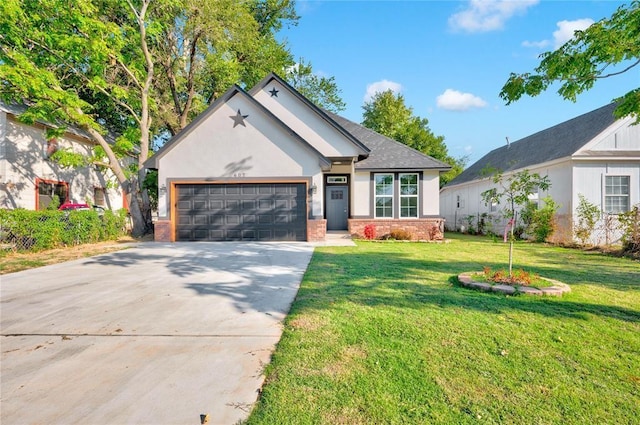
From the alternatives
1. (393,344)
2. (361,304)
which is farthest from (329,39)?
(393,344)

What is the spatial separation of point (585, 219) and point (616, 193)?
2181mm

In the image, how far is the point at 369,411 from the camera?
2201 millimetres

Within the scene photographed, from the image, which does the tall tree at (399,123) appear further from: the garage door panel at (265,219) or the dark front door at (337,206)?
the garage door panel at (265,219)

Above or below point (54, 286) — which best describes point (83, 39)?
above

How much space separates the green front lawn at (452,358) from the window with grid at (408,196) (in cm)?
905

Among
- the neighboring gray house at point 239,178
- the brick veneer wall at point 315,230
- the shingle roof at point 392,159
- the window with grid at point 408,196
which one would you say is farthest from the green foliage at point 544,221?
the neighboring gray house at point 239,178

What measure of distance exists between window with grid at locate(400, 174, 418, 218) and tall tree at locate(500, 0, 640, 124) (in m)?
8.76

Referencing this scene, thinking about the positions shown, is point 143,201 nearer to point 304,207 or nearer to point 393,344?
point 304,207

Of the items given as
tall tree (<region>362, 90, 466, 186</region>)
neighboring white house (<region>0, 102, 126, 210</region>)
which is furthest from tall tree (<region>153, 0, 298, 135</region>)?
tall tree (<region>362, 90, 466, 186</region>)

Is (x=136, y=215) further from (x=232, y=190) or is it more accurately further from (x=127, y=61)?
(x=127, y=61)

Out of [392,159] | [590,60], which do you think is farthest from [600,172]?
[590,60]

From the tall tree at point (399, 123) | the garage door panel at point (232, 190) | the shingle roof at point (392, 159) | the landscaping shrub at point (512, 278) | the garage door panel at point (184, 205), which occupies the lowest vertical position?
the landscaping shrub at point (512, 278)

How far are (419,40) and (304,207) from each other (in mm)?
8042

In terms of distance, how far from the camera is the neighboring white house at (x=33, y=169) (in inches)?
571
